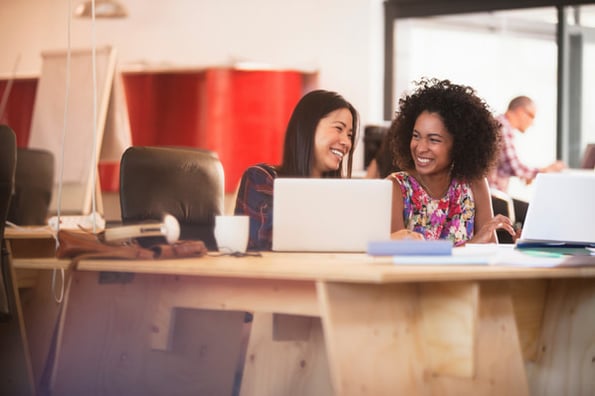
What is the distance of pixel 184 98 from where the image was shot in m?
6.30

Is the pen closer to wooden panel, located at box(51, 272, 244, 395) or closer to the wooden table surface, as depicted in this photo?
the wooden table surface

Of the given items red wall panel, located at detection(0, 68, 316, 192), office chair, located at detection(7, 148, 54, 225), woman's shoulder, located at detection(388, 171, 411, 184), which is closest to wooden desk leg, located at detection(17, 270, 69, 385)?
office chair, located at detection(7, 148, 54, 225)

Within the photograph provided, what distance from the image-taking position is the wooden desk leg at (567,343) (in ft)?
7.24

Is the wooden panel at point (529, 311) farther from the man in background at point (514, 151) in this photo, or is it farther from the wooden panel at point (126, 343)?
the man in background at point (514, 151)

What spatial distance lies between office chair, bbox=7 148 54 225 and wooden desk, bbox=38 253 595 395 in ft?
5.59

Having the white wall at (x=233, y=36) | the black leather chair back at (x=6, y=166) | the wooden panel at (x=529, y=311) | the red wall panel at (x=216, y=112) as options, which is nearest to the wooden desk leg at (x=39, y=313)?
the black leather chair back at (x=6, y=166)

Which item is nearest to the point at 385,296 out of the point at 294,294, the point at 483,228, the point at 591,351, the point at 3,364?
the point at 294,294

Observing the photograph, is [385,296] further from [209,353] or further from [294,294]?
[209,353]

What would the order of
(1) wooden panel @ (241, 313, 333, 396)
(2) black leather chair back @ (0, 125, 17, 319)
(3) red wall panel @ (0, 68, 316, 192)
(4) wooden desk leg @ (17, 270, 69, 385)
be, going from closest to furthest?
(1) wooden panel @ (241, 313, 333, 396), (2) black leather chair back @ (0, 125, 17, 319), (4) wooden desk leg @ (17, 270, 69, 385), (3) red wall panel @ (0, 68, 316, 192)

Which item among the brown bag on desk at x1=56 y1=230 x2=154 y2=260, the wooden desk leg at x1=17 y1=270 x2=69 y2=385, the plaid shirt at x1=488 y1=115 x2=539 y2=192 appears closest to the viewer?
the brown bag on desk at x1=56 y1=230 x2=154 y2=260

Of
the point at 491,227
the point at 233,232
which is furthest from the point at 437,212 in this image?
the point at 233,232

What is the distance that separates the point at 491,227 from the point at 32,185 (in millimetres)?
2132

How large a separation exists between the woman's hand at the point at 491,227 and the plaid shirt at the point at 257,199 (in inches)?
25.0

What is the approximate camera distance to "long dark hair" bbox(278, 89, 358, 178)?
9.09 feet
